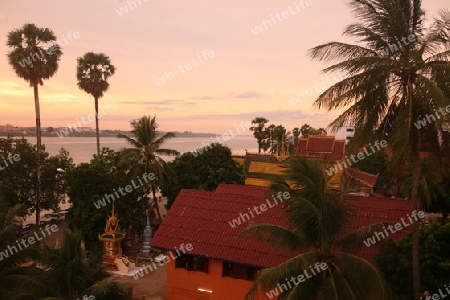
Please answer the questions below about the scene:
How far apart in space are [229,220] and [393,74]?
31.2 ft

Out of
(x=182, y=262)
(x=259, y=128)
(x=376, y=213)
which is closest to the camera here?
(x=376, y=213)

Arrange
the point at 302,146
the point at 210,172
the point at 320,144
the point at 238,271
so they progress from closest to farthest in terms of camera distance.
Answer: the point at 238,271, the point at 210,172, the point at 320,144, the point at 302,146

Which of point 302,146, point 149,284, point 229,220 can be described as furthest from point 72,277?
point 302,146

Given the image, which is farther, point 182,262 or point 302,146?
point 302,146

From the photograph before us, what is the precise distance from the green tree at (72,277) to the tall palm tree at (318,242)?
161 inches

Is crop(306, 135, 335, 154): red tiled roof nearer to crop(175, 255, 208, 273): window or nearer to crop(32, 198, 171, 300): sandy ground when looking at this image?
crop(32, 198, 171, 300): sandy ground

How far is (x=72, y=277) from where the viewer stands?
33.8 ft

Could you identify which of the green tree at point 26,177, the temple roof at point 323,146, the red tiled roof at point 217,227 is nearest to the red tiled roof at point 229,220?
the red tiled roof at point 217,227

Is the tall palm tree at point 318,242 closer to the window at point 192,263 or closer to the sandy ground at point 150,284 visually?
the window at point 192,263

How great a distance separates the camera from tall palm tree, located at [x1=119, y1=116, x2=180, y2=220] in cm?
2619

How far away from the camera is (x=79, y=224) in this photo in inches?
864

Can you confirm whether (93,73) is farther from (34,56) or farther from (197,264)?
(197,264)

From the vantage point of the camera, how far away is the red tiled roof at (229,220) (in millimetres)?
14320

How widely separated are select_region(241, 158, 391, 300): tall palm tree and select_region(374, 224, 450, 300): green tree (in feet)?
6.85
